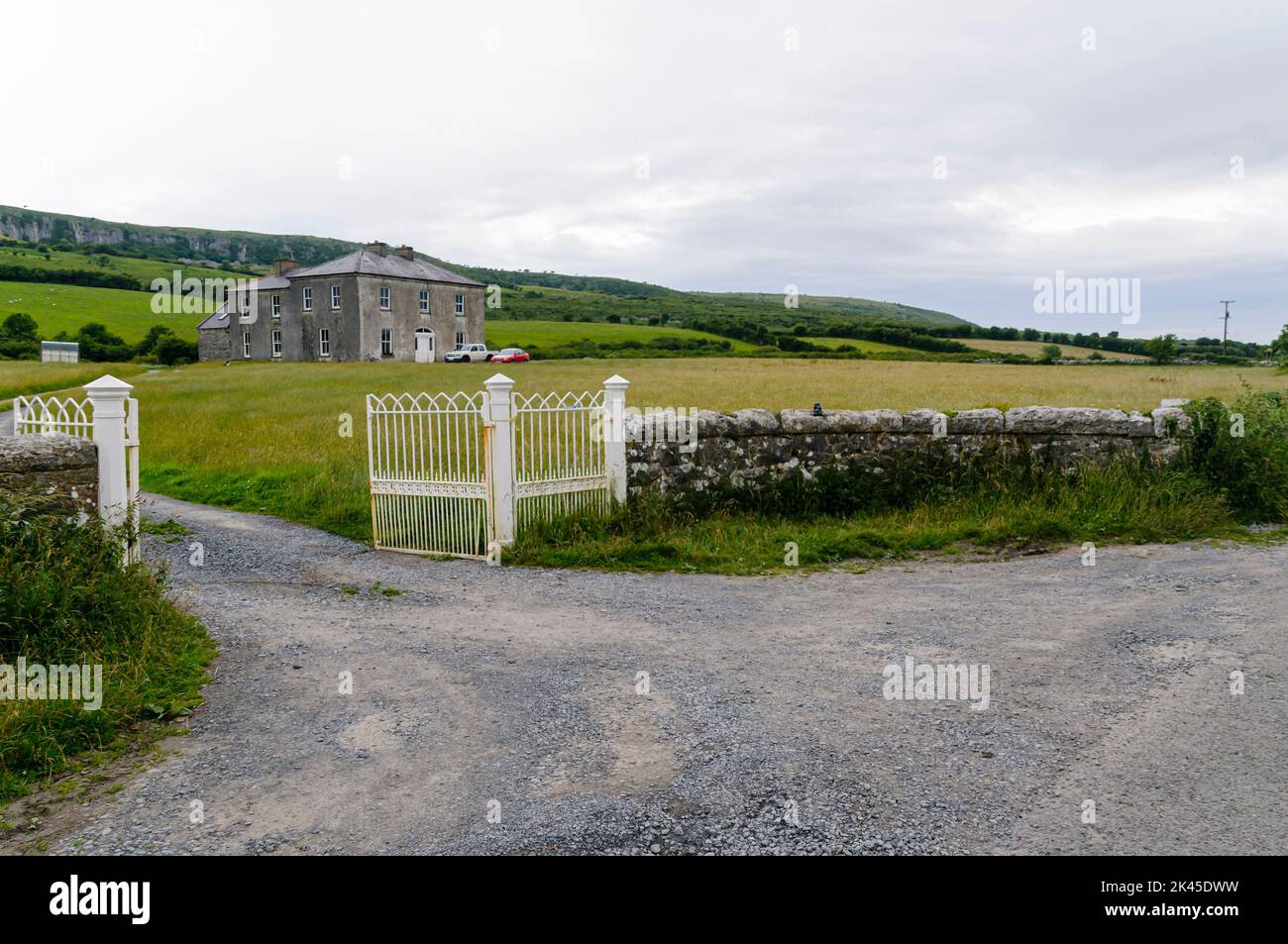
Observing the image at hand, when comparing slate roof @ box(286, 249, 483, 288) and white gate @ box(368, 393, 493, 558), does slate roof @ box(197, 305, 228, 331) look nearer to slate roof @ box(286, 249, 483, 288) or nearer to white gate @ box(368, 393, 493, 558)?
slate roof @ box(286, 249, 483, 288)

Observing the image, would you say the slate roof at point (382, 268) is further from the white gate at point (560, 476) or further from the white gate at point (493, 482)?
the white gate at point (560, 476)

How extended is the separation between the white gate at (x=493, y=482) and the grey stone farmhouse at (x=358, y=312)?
5132 cm

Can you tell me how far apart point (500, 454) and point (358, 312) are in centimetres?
5244

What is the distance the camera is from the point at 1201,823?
4133 mm

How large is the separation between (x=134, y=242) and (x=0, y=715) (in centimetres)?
20410

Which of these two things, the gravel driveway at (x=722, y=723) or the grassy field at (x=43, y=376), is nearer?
the gravel driveway at (x=722, y=723)

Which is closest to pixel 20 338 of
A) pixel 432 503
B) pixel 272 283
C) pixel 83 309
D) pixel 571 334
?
pixel 83 309

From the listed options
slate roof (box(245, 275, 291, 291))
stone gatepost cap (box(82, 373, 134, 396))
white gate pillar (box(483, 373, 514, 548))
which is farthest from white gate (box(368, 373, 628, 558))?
slate roof (box(245, 275, 291, 291))

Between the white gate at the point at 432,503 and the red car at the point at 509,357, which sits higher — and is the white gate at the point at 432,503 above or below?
below

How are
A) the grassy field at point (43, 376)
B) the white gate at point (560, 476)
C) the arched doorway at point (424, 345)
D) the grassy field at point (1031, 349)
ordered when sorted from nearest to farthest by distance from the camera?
1. the white gate at point (560, 476)
2. the grassy field at point (43, 376)
3. the arched doorway at point (424, 345)
4. the grassy field at point (1031, 349)

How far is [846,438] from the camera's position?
12133 millimetres

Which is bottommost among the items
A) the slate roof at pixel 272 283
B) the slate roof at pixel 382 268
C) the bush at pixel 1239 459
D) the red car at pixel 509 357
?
the bush at pixel 1239 459

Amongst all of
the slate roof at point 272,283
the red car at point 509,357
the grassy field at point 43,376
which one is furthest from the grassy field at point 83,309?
the red car at point 509,357

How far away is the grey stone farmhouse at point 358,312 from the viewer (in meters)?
60.1
